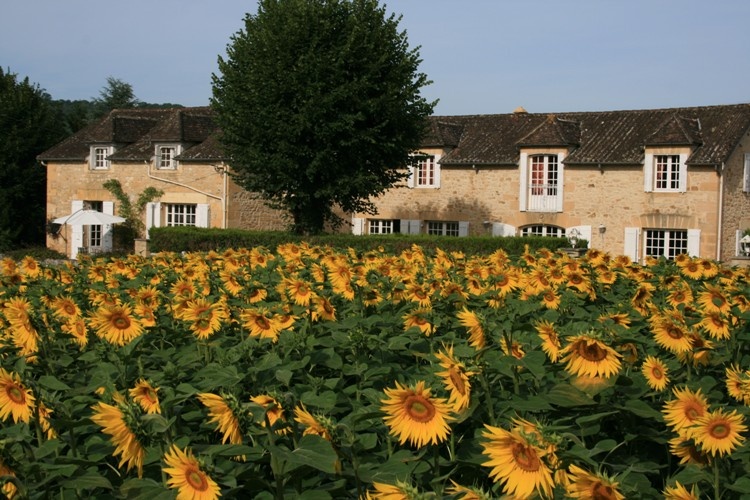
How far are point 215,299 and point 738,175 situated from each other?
24603 mm

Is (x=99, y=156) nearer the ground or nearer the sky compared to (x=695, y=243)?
nearer the sky

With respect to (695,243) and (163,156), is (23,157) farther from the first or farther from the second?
(695,243)

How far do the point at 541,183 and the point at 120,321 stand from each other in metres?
25.8

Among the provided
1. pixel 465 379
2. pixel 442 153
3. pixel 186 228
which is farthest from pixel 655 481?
pixel 442 153

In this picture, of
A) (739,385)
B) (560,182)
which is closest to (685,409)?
(739,385)

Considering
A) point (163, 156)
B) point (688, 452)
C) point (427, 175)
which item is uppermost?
point (163, 156)

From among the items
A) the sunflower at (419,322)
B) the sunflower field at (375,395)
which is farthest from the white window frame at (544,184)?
the sunflower at (419,322)

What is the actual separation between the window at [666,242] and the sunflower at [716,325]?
77.1 ft

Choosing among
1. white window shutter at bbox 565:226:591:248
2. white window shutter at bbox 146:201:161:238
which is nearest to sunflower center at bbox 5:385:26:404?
white window shutter at bbox 565:226:591:248

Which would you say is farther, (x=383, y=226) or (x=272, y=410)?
(x=383, y=226)

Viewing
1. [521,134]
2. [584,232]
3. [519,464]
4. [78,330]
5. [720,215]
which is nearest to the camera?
[519,464]

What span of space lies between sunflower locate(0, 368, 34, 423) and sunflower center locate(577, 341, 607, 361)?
1843mm

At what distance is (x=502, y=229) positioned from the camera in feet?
97.5

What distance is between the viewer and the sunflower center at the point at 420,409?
2635 millimetres
